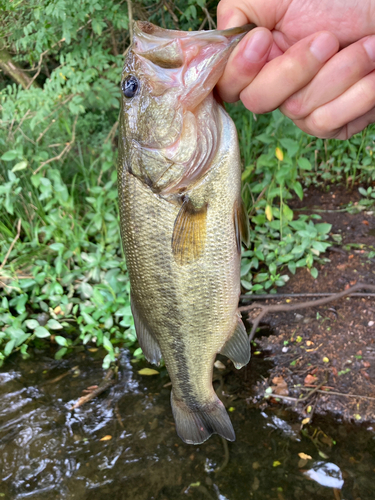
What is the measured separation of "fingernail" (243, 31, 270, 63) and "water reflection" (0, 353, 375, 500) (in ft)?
7.59

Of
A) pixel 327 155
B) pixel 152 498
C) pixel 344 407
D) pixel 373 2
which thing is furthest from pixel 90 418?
pixel 327 155

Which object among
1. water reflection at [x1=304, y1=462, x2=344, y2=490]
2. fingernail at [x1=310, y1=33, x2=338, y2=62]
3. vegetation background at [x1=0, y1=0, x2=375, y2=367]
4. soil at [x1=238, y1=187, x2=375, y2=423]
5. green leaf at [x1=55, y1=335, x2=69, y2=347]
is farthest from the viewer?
green leaf at [x1=55, y1=335, x2=69, y2=347]

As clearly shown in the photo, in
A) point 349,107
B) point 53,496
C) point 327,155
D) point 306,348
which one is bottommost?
point 53,496

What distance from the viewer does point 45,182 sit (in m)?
3.22

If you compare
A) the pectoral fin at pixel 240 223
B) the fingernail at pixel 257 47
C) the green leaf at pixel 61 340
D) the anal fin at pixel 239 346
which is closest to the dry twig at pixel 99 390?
the green leaf at pixel 61 340

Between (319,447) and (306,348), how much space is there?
71 cm

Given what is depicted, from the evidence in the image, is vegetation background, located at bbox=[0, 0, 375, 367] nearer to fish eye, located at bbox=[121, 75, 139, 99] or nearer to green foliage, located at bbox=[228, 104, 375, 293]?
green foliage, located at bbox=[228, 104, 375, 293]

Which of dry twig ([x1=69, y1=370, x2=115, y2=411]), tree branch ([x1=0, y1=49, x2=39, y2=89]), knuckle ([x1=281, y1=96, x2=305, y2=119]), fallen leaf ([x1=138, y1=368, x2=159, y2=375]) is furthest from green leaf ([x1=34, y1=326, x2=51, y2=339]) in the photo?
tree branch ([x1=0, y1=49, x2=39, y2=89])

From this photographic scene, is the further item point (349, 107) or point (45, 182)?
point (45, 182)

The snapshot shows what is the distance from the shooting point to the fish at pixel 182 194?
121 centimetres

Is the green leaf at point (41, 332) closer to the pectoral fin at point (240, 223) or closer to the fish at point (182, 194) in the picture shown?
the fish at point (182, 194)

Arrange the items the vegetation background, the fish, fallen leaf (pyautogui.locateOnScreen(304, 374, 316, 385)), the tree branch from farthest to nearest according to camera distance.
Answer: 1. the tree branch
2. the vegetation background
3. fallen leaf (pyautogui.locateOnScreen(304, 374, 316, 385))
4. the fish

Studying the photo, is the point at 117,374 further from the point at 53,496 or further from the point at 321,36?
the point at 321,36

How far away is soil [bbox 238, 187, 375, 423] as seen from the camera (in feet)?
8.09
